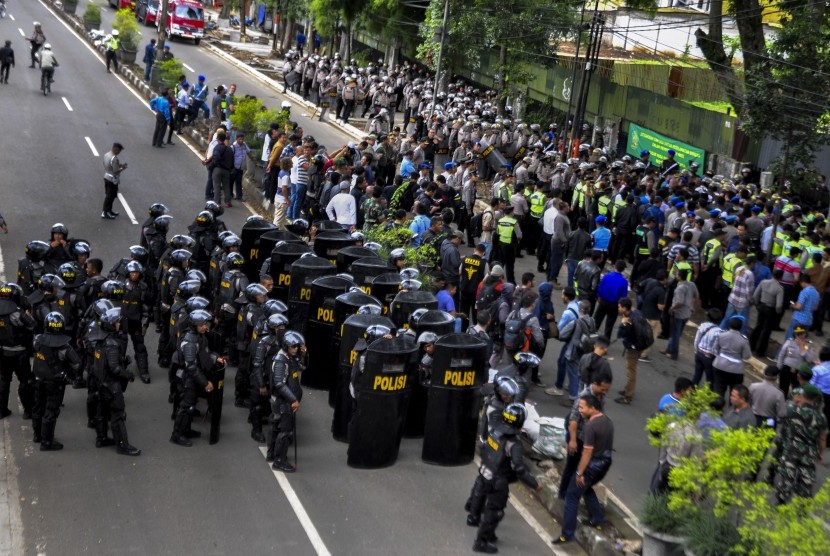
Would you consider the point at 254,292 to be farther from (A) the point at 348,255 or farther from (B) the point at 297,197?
(B) the point at 297,197

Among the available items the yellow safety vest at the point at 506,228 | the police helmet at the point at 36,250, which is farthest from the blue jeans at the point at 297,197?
the police helmet at the point at 36,250

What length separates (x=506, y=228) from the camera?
1809cm

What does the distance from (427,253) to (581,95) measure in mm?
11522

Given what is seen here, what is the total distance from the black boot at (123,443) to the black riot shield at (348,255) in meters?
4.48

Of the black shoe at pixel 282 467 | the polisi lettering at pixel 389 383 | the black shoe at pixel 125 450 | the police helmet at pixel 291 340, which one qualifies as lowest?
the black shoe at pixel 125 450

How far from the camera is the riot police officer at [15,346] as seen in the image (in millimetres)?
12094

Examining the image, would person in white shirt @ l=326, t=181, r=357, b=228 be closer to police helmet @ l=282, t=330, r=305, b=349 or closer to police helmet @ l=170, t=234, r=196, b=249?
police helmet @ l=170, t=234, r=196, b=249

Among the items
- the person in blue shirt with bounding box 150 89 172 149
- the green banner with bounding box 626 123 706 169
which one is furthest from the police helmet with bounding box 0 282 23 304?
the green banner with bounding box 626 123 706 169

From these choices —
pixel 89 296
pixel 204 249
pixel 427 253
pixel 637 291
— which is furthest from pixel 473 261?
pixel 89 296

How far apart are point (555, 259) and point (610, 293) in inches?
122

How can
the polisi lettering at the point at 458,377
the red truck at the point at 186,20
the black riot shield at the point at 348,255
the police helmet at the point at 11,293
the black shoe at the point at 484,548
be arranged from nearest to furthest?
1. the black shoe at the point at 484,548
2. the polisi lettering at the point at 458,377
3. the police helmet at the point at 11,293
4. the black riot shield at the point at 348,255
5. the red truck at the point at 186,20

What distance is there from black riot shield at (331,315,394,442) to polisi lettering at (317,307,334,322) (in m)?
1.13

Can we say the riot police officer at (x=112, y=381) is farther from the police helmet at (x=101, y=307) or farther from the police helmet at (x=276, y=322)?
the police helmet at (x=276, y=322)

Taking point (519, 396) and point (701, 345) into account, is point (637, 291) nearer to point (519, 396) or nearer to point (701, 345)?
point (701, 345)
